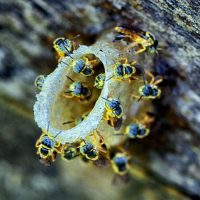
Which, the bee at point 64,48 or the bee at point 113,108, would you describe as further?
the bee at point 64,48

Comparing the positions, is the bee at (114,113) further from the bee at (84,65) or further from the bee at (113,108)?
the bee at (84,65)

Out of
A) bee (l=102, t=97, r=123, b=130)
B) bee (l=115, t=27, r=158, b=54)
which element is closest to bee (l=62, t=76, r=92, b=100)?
bee (l=102, t=97, r=123, b=130)

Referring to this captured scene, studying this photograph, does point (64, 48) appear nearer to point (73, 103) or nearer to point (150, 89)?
point (73, 103)

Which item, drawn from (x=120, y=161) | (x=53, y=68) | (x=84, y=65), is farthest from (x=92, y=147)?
(x=53, y=68)

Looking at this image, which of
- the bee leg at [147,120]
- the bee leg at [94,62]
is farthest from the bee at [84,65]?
the bee leg at [147,120]

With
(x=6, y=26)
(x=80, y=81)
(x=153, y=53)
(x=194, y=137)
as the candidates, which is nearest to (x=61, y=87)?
(x=80, y=81)
